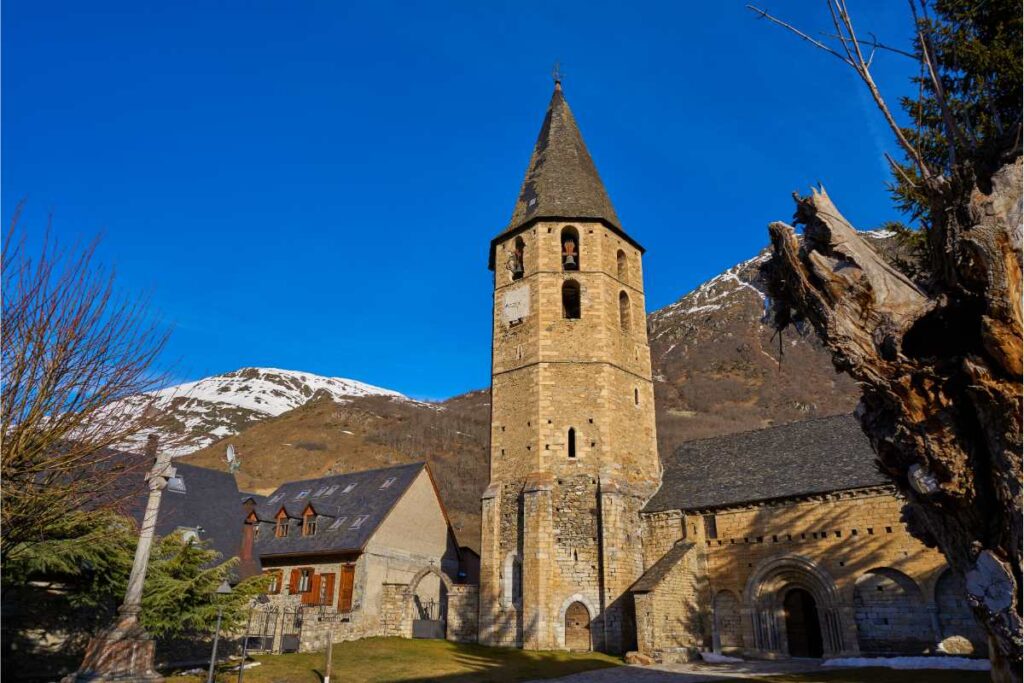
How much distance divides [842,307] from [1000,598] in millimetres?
3121

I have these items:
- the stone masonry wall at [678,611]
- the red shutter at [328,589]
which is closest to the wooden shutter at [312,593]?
the red shutter at [328,589]

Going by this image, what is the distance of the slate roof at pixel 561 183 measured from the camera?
94.0 feet

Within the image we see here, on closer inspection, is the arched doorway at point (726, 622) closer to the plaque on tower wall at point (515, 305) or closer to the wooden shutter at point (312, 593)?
the plaque on tower wall at point (515, 305)

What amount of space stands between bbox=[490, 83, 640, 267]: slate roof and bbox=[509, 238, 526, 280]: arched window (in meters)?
0.71

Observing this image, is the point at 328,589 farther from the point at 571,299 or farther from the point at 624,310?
the point at 624,310

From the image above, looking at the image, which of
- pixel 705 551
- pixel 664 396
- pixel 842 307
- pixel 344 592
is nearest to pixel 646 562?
pixel 705 551

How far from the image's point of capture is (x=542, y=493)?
23.5 meters

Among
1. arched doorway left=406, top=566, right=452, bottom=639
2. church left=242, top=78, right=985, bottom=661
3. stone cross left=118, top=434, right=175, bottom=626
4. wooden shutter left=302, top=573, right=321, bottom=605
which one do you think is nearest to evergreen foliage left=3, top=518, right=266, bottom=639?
stone cross left=118, top=434, right=175, bottom=626

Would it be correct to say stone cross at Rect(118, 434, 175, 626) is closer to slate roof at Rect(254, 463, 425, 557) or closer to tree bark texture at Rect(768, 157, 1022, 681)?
tree bark texture at Rect(768, 157, 1022, 681)

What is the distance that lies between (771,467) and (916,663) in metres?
8.11

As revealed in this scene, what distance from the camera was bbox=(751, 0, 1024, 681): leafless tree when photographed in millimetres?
6176

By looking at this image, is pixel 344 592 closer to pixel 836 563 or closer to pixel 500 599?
pixel 500 599

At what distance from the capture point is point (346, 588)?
26.2m

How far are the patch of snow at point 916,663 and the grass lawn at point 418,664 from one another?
244 inches
